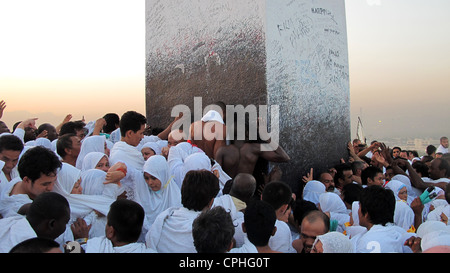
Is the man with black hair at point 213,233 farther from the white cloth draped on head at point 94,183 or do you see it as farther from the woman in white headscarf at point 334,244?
the white cloth draped on head at point 94,183

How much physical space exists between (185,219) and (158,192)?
2.56 ft

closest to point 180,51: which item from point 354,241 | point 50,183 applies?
point 50,183

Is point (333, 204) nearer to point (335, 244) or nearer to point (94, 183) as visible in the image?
point (335, 244)

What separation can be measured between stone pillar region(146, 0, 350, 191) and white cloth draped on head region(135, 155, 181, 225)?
2112 mm

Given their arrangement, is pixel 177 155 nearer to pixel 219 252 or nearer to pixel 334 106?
pixel 219 252

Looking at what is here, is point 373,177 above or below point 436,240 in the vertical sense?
above

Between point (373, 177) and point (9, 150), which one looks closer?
point (9, 150)

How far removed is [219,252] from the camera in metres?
2.23

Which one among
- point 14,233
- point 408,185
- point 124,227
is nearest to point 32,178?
point 14,233

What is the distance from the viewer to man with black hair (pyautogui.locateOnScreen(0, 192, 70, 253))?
88.5 inches

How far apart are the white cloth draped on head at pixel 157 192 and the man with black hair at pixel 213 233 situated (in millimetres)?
1099

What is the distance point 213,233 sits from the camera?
2.21m

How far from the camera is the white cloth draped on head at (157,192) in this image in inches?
129
